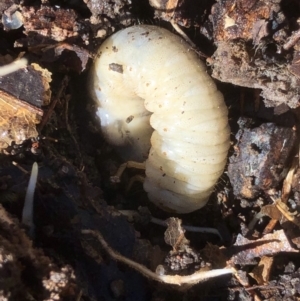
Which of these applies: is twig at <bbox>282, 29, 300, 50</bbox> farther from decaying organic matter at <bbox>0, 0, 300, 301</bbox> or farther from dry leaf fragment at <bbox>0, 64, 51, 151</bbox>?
dry leaf fragment at <bbox>0, 64, 51, 151</bbox>

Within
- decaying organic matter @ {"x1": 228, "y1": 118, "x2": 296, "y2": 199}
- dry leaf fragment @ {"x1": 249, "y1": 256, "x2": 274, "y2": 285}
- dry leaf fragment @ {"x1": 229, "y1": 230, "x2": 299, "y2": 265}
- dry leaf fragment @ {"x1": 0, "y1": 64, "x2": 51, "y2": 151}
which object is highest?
dry leaf fragment @ {"x1": 0, "y1": 64, "x2": 51, "y2": 151}

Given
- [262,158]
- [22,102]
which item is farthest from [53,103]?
[262,158]

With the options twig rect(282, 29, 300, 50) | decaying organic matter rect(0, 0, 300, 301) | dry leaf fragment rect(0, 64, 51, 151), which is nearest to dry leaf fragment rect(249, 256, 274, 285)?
decaying organic matter rect(0, 0, 300, 301)

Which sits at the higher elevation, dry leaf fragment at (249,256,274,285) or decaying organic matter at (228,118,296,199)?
decaying organic matter at (228,118,296,199)

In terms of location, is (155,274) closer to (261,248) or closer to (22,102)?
(261,248)

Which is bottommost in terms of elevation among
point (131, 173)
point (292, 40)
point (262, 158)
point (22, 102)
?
point (131, 173)

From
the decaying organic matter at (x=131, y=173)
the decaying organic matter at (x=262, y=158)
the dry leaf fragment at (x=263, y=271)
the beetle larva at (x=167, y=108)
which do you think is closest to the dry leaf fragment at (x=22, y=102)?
the decaying organic matter at (x=131, y=173)

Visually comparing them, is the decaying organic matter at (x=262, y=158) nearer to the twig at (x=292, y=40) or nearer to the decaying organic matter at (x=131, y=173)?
the decaying organic matter at (x=131, y=173)

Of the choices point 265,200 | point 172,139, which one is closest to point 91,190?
point 172,139

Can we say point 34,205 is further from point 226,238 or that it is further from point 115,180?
point 226,238
